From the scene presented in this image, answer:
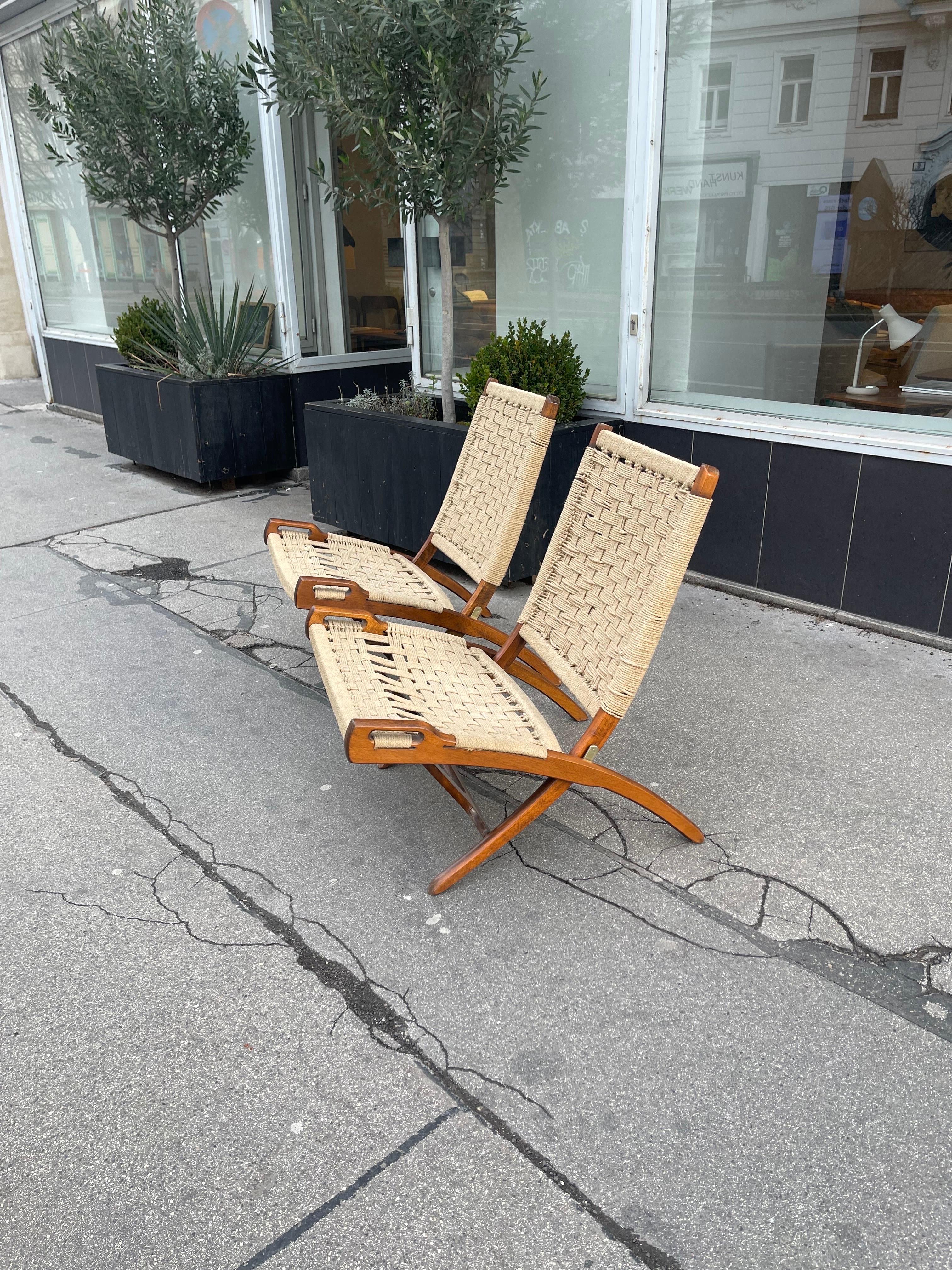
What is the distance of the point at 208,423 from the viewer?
6.60 meters

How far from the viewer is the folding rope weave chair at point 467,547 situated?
3.26m

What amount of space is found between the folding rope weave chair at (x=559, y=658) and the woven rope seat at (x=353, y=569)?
7.8 inches

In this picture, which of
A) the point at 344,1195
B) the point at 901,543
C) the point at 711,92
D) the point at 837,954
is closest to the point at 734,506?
the point at 901,543

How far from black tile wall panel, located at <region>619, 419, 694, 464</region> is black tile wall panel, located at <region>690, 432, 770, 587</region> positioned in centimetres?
6

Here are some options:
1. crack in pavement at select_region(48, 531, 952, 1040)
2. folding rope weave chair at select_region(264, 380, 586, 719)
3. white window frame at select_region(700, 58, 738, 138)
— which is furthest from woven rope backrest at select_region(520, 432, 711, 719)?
white window frame at select_region(700, 58, 738, 138)

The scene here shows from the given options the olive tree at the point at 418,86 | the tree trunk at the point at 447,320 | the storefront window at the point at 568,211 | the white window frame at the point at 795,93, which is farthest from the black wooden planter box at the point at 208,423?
the white window frame at the point at 795,93

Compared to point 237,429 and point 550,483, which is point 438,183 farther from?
point 237,429

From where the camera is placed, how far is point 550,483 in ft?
15.4

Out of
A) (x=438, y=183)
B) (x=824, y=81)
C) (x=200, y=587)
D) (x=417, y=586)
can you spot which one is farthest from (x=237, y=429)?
(x=824, y=81)

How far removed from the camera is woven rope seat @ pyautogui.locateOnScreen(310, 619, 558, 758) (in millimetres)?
2377

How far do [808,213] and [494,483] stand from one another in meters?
2.98

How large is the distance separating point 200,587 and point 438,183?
2.33 meters

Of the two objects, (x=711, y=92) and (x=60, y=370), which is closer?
(x=711, y=92)

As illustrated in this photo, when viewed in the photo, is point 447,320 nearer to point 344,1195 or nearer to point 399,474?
point 399,474
